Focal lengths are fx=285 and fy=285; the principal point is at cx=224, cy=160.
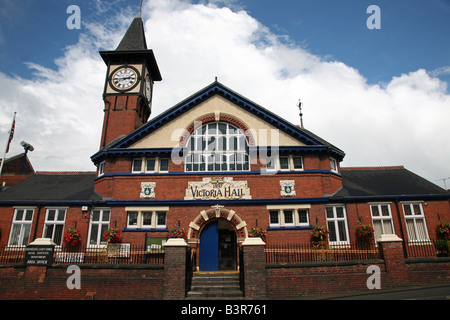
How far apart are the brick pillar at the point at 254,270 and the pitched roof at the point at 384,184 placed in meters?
8.00

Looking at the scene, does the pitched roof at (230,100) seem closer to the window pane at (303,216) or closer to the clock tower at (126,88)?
the clock tower at (126,88)

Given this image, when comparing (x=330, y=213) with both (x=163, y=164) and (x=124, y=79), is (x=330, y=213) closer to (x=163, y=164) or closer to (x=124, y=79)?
(x=163, y=164)

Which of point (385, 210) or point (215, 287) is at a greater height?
point (385, 210)

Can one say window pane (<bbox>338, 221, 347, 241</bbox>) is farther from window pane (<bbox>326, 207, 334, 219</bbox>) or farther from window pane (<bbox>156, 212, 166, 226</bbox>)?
window pane (<bbox>156, 212, 166, 226</bbox>)

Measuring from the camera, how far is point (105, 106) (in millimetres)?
22766

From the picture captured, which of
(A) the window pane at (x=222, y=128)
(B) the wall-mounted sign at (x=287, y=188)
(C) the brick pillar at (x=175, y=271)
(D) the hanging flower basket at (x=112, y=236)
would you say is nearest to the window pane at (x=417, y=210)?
(B) the wall-mounted sign at (x=287, y=188)

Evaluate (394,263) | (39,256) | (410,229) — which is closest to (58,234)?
(39,256)

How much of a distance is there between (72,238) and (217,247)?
8.41m

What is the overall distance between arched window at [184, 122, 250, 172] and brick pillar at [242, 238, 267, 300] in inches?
265

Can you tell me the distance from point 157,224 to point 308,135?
35.4 feet

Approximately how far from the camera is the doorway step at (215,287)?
1151 centimetres

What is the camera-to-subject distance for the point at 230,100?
1905 centimetres

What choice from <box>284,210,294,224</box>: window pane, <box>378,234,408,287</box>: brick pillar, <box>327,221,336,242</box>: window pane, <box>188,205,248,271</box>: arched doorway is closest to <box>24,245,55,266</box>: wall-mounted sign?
<box>188,205,248,271</box>: arched doorway
